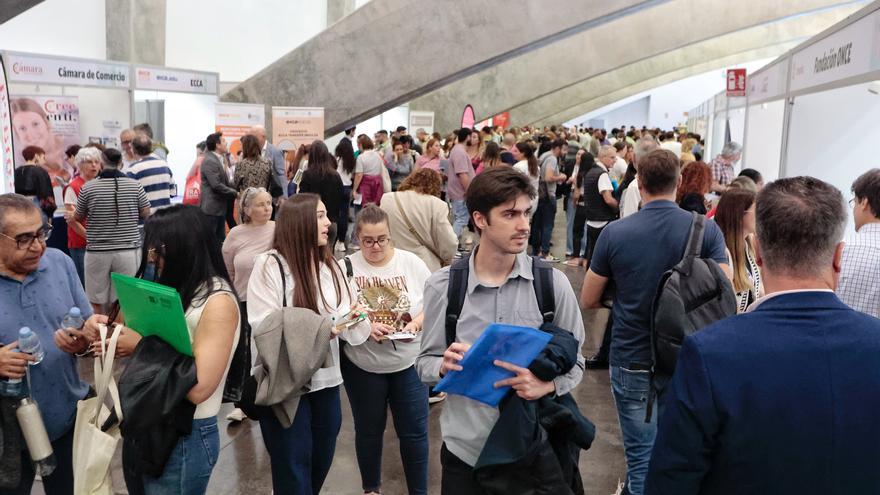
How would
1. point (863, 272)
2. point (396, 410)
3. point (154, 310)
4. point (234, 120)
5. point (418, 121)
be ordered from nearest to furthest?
point (154, 310) < point (863, 272) < point (396, 410) < point (234, 120) < point (418, 121)

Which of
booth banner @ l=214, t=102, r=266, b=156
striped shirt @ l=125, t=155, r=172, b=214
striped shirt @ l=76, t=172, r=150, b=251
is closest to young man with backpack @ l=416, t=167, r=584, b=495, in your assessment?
striped shirt @ l=76, t=172, r=150, b=251

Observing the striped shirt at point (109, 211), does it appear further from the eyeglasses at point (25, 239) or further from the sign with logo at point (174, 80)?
the sign with logo at point (174, 80)

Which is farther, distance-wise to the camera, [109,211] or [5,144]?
[109,211]

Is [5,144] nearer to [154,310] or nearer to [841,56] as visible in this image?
[154,310]

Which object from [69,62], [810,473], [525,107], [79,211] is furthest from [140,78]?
[525,107]

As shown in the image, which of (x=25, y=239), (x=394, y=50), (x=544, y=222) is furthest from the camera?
(x=394, y=50)

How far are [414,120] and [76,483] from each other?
17.8 metres

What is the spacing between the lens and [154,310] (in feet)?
7.63

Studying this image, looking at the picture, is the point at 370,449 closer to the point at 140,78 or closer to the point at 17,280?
the point at 17,280

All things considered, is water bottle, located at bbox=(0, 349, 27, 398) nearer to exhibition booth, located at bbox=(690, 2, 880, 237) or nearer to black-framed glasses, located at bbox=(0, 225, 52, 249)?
black-framed glasses, located at bbox=(0, 225, 52, 249)

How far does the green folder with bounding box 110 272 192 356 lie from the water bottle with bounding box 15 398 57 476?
16.7 inches

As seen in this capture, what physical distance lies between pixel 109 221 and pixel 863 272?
209 inches

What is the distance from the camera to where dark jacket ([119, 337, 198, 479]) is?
2334mm

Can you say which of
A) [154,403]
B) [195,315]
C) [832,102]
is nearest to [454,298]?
[195,315]
